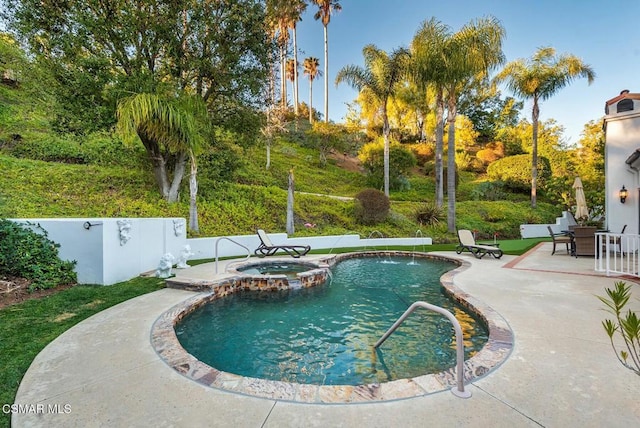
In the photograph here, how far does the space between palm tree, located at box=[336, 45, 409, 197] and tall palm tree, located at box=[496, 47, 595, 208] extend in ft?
33.7

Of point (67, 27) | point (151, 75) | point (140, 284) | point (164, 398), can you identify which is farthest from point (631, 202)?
point (67, 27)

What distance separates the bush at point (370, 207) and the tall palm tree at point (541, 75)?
40.2 ft

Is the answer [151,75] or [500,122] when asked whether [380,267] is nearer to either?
[151,75]

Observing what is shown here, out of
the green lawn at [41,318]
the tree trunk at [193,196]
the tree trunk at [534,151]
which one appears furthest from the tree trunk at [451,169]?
the green lawn at [41,318]

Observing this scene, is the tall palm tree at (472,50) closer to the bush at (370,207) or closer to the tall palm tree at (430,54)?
the tall palm tree at (430,54)

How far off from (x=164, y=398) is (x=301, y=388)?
1.14 m

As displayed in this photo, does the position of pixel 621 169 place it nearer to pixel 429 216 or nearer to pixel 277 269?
pixel 429 216

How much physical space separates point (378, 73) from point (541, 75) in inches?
473

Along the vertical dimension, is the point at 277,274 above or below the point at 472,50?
below

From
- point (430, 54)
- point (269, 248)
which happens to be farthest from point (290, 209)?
point (430, 54)

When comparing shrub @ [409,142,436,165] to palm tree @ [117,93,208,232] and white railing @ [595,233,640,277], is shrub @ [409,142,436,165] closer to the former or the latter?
white railing @ [595,233,640,277]

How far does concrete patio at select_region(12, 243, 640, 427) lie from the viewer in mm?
2348

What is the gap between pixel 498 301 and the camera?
5477 millimetres

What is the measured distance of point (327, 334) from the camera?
4828mm
